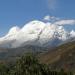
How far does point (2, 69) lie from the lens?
94.1 metres

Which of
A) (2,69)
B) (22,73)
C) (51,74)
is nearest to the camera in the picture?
(22,73)

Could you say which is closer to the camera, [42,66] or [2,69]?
[42,66]

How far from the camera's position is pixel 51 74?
79.1 m

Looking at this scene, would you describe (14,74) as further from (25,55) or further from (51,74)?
(51,74)

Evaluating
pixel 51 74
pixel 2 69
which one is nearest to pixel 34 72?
pixel 51 74

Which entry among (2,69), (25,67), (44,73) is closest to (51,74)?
(44,73)

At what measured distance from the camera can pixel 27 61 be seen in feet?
237

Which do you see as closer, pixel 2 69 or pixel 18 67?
pixel 18 67

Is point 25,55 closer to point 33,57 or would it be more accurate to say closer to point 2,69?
point 33,57

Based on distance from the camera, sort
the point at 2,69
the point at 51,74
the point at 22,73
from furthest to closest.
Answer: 1. the point at 2,69
2. the point at 51,74
3. the point at 22,73

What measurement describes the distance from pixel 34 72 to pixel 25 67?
2.28m

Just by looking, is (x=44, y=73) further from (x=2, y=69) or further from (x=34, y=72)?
(x=2, y=69)

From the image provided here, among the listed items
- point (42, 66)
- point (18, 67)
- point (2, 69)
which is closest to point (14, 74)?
point (18, 67)

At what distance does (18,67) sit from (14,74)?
5.76 feet
